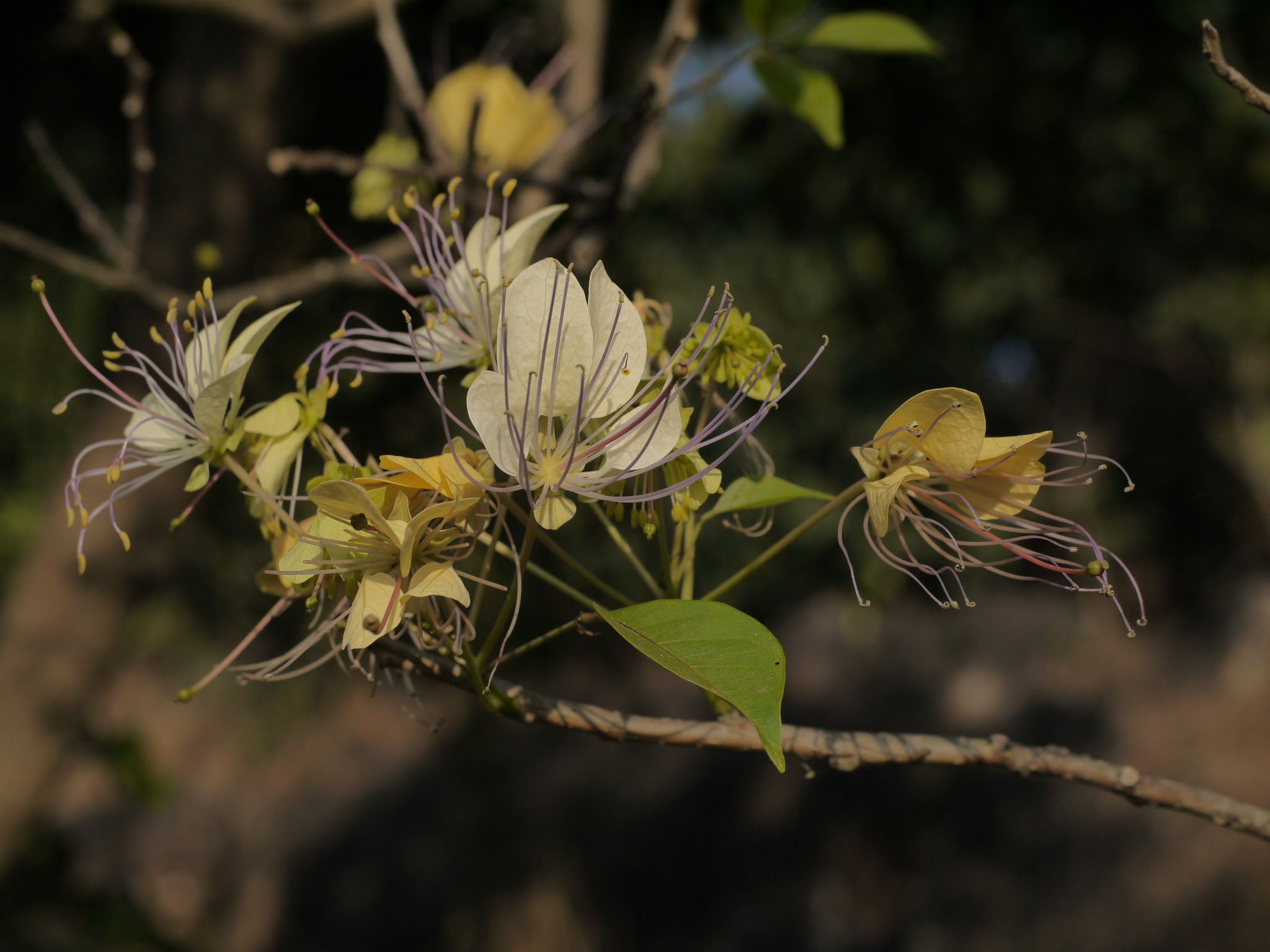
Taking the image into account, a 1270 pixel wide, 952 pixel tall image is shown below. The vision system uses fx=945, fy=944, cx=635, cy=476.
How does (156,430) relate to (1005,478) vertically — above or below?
below

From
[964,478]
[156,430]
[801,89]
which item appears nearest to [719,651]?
[964,478]

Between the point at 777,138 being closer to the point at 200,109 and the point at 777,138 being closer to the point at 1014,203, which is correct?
the point at 1014,203

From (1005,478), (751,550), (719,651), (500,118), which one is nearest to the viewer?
(719,651)

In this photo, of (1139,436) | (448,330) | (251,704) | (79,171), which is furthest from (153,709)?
(1139,436)

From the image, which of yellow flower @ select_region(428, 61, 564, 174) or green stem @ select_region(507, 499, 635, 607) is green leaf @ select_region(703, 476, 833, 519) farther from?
yellow flower @ select_region(428, 61, 564, 174)

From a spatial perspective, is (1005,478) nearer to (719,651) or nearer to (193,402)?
(719,651)

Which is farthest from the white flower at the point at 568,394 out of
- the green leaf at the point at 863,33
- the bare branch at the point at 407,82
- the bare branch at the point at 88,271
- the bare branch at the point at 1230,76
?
the bare branch at the point at 88,271

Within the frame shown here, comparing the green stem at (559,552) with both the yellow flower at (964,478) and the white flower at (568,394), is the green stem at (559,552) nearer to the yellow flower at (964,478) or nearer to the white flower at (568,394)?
the white flower at (568,394)
